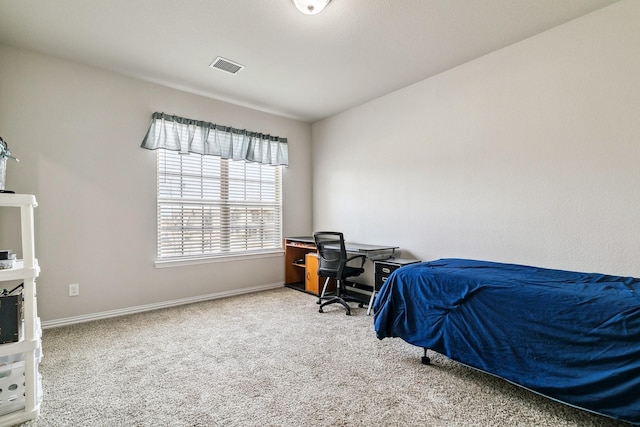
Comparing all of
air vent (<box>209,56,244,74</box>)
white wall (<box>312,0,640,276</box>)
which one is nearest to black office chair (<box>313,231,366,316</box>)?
white wall (<box>312,0,640,276</box>)

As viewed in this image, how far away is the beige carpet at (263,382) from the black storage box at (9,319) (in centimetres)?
46

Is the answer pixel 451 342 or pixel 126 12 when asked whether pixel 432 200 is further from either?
pixel 126 12

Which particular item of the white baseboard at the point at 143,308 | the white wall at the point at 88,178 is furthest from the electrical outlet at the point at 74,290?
the white baseboard at the point at 143,308

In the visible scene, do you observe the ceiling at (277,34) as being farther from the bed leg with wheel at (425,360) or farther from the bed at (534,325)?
the bed leg with wheel at (425,360)

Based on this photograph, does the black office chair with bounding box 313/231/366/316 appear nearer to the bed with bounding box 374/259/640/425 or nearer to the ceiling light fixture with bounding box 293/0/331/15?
the bed with bounding box 374/259/640/425

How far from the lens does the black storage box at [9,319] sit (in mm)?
1549

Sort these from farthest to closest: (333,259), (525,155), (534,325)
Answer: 1. (333,259)
2. (525,155)
3. (534,325)

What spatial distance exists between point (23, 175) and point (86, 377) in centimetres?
202

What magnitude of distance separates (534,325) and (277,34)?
2813 mm

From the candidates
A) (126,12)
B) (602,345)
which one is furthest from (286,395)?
(126,12)

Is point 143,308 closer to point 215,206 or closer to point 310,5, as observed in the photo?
point 215,206

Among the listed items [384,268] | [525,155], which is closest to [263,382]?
[384,268]

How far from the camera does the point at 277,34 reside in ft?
8.32

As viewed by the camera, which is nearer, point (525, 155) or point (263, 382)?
point (263, 382)
